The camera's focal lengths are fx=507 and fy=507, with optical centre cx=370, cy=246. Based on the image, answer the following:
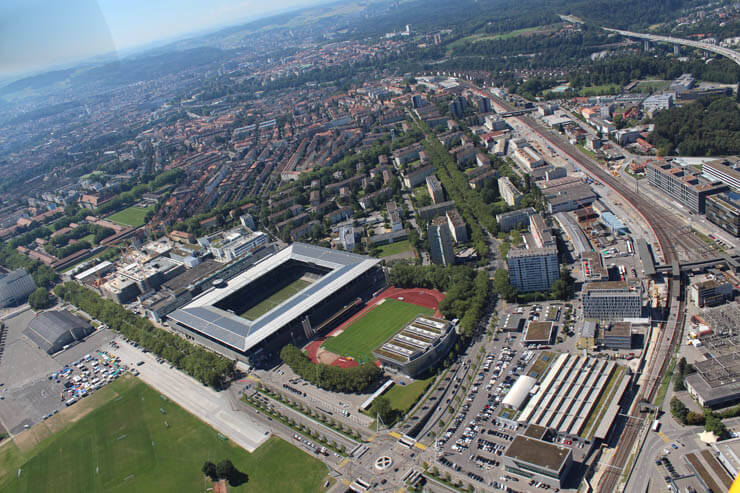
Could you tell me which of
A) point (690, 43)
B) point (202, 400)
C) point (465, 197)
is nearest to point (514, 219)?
point (465, 197)

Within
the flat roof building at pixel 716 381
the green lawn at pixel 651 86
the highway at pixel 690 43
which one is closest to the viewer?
the flat roof building at pixel 716 381

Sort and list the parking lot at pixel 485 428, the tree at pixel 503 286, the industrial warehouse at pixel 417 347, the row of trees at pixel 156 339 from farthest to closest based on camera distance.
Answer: the tree at pixel 503 286, the row of trees at pixel 156 339, the industrial warehouse at pixel 417 347, the parking lot at pixel 485 428

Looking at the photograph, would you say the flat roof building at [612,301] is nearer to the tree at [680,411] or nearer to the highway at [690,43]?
the tree at [680,411]

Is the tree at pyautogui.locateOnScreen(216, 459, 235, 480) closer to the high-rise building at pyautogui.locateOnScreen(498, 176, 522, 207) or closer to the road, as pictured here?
the road

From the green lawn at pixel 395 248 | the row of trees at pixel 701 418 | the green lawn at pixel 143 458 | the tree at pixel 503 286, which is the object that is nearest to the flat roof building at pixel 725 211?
the tree at pixel 503 286

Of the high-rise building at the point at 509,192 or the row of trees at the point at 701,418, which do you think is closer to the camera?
the row of trees at the point at 701,418

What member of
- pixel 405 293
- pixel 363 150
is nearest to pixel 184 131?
pixel 363 150

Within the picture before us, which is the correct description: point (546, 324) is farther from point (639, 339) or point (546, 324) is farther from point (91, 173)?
point (91, 173)

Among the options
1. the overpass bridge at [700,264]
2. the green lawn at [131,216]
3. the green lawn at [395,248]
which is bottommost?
the green lawn at [395,248]
